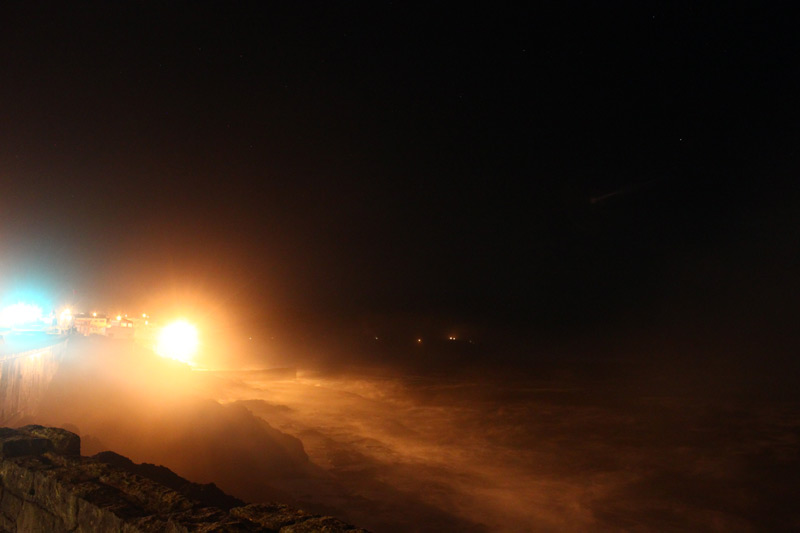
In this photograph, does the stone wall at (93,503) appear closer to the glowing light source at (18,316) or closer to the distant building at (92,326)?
the distant building at (92,326)

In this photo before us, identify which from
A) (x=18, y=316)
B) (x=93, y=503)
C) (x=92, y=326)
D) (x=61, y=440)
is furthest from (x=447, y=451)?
(x=18, y=316)

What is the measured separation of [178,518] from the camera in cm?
386

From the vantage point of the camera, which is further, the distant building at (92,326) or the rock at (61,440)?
the distant building at (92,326)

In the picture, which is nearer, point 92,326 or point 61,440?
point 61,440

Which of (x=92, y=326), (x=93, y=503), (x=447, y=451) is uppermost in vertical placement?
(x=92, y=326)

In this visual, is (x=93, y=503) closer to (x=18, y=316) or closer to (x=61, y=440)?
(x=61, y=440)

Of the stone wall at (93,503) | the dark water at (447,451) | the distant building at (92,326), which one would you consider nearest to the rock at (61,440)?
the stone wall at (93,503)

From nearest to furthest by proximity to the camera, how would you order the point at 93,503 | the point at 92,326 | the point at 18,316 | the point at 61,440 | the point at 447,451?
1. the point at 93,503
2. the point at 61,440
3. the point at 447,451
4. the point at 92,326
5. the point at 18,316

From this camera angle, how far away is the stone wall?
3.89 m

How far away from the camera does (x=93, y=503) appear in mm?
4121

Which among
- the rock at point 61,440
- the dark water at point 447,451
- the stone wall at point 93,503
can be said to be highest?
the rock at point 61,440

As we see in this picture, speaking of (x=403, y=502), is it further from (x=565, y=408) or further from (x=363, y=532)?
(x=565, y=408)

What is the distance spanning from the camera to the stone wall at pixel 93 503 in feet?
12.8

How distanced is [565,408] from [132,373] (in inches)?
1038
